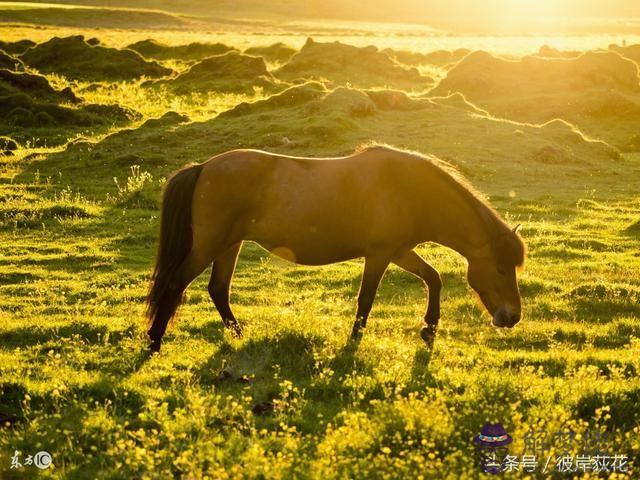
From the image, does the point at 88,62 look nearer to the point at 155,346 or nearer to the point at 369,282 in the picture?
the point at 155,346

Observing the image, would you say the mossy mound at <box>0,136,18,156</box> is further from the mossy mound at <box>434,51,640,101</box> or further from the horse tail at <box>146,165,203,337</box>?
the mossy mound at <box>434,51,640,101</box>

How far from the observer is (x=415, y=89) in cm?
4822

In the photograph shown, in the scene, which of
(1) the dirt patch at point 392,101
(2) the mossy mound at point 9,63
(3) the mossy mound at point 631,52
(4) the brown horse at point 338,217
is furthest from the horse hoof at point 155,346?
(3) the mossy mound at point 631,52

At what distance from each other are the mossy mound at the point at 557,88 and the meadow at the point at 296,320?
2453 millimetres

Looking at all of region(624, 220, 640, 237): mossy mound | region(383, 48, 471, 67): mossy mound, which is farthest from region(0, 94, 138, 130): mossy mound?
region(383, 48, 471, 67): mossy mound

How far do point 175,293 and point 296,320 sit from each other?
164 centimetres

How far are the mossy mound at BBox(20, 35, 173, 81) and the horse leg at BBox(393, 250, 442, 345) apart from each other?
40939mm

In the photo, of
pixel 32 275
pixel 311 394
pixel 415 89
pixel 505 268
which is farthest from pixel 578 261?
pixel 415 89

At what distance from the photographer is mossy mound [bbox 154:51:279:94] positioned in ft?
142

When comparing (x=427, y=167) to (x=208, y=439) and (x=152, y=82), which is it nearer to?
(x=208, y=439)

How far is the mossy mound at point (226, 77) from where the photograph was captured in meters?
43.4

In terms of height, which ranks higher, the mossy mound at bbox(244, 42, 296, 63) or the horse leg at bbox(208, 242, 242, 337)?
the mossy mound at bbox(244, 42, 296, 63)

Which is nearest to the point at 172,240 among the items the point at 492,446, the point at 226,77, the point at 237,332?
the point at 237,332

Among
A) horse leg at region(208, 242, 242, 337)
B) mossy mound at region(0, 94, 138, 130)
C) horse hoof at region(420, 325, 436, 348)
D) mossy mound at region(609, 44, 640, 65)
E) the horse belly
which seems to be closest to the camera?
the horse belly
